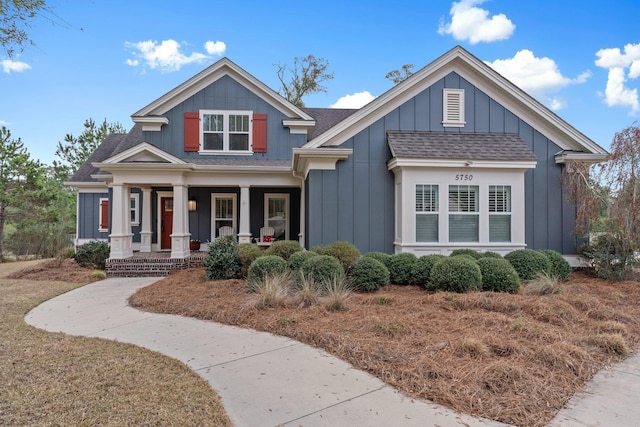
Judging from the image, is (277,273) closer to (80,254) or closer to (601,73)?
(80,254)

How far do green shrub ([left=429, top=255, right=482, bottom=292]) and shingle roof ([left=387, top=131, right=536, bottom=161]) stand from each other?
120 inches

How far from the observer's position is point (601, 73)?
16.3 m

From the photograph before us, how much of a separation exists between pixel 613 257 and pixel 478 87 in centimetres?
552

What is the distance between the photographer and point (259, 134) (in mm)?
13086

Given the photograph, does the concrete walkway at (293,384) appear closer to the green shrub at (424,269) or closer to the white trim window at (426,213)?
the green shrub at (424,269)

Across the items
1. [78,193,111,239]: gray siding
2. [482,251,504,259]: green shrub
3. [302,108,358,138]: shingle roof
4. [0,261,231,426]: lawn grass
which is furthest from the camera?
[78,193,111,239]: gray siding

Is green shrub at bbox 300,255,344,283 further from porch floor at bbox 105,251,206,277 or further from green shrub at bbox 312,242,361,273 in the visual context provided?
porch floor at bbox 105,251,206,277

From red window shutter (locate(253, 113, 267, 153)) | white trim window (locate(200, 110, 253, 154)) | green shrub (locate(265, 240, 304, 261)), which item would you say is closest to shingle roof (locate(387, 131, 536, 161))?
green shrub (locate(265, 240, 304, 261))

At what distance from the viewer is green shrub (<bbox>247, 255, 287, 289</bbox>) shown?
7254mm

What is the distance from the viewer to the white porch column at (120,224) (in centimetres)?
1076

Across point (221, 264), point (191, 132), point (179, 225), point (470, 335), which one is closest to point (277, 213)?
point (179, 225)

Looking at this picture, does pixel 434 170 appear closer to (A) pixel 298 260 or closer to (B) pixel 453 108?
(B) pixel 453 108

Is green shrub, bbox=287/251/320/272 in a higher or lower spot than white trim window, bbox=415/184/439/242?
lower

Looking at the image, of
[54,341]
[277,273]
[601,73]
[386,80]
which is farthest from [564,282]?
[386,80]
